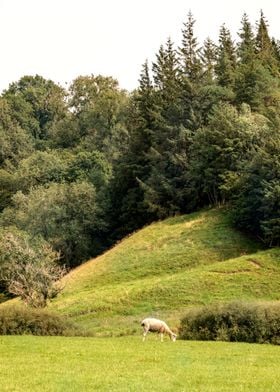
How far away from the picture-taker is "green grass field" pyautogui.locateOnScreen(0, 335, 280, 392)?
16547 millimetres

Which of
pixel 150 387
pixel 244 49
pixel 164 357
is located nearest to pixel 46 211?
pixel 244 49

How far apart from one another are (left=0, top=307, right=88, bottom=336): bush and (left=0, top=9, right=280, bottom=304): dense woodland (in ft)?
40.5

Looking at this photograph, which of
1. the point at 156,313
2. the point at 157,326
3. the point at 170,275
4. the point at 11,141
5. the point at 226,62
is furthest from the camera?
the point at 11,141

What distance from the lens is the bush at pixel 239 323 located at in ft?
106

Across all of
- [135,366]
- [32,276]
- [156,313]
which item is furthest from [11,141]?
[135,366]

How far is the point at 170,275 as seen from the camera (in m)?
56.3

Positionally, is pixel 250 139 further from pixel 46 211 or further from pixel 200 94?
pixel 46 211

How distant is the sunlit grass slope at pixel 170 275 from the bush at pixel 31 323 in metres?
4.42

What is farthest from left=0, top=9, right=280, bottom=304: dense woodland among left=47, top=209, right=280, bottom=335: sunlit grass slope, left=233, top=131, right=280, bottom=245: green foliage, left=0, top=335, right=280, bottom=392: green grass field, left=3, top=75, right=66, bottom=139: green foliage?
left=3, top=75, right=66, bottom=139: green foliage

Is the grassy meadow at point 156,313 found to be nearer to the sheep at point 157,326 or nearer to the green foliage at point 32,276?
the sheep at point 157,326

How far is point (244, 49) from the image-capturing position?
101 m

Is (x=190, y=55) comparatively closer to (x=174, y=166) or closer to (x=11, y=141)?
(x=174, y=166)

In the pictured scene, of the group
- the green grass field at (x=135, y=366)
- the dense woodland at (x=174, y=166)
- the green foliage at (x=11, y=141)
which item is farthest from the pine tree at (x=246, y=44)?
the green grass field at (x=135, y=366)

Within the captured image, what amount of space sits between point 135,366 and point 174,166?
5648cm
